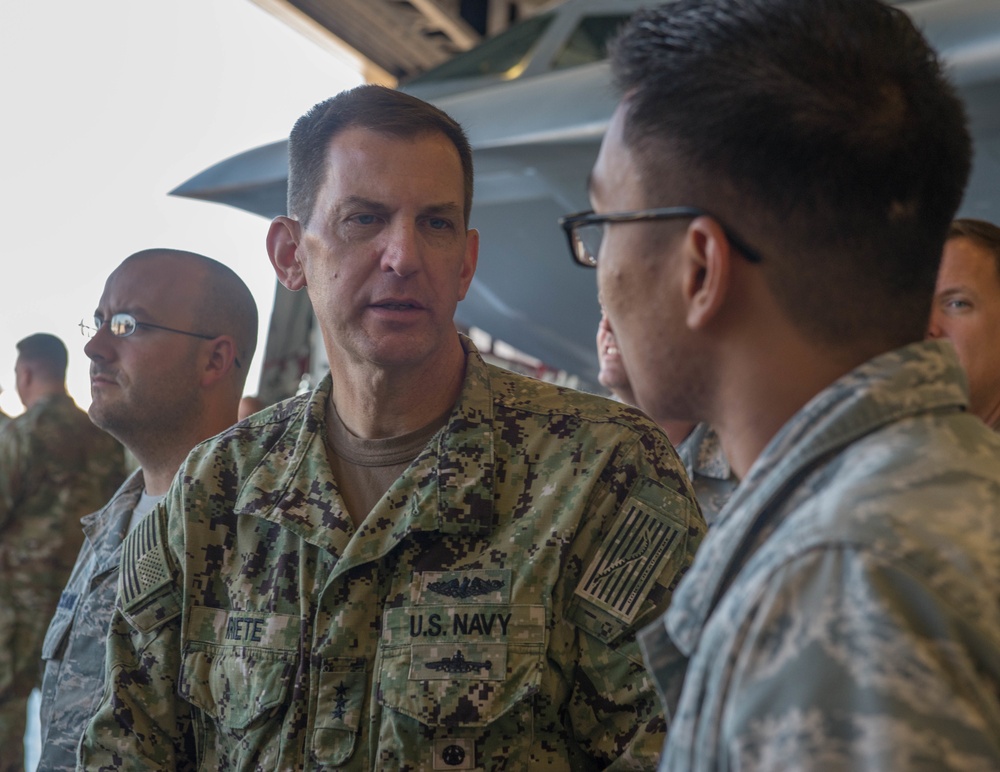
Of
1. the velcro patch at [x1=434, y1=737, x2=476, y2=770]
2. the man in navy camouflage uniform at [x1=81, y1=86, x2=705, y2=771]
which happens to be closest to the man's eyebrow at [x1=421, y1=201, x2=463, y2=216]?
the man in navy camouflage uniform at [x1=81, y1=86, x2=705, y2=771]

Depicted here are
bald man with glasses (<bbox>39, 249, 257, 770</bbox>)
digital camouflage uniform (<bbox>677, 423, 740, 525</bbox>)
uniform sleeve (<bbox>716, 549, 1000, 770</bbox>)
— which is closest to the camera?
uniform sleeve (<bbox>716, 549, 1000, 770</bbox>)

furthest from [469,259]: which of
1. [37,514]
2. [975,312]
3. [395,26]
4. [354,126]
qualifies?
[395,26]

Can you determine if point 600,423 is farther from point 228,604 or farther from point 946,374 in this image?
point 946,374

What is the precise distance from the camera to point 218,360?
2.49 m

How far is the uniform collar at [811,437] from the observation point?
0.77 m

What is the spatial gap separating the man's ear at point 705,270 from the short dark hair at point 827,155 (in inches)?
0.8

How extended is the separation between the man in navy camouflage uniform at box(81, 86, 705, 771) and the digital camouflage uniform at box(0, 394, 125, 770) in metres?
2.20

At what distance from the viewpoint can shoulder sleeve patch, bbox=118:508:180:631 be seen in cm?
173

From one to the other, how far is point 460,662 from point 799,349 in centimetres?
85

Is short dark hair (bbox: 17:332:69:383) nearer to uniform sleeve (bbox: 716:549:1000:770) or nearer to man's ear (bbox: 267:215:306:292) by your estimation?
man's ear (bbox: 267:215:306:292)

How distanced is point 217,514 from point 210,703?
11.7 inches

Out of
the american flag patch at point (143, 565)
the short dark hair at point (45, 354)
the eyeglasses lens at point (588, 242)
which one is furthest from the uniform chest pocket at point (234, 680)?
the short dark hair at point (45, 354)

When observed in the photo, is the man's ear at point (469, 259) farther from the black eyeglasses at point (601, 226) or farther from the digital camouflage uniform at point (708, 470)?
the digital camouflage uniform at point (708, 470)

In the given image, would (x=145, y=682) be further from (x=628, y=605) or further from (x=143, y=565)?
(x=628, y=605)
